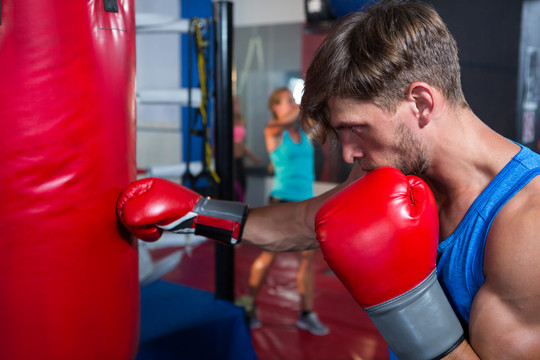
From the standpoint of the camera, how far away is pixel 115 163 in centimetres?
109

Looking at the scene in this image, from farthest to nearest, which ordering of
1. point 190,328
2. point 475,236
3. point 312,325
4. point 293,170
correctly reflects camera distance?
point 293,170 < point 312,325 < point 190,328 < point 475,236

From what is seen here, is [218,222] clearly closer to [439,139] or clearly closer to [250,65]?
[439,139]

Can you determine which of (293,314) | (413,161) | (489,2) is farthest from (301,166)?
(413,161)

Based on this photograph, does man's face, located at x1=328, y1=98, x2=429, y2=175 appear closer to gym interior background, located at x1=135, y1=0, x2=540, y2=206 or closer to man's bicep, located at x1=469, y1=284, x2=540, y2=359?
man's bicep, located at x1=469, y1=284, x2=540, y2=359

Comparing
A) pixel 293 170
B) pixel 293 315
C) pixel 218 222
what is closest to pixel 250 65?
pixel 293 170

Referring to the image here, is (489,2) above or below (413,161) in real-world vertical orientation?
above

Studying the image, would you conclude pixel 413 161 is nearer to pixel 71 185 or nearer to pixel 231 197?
pixel 71 185

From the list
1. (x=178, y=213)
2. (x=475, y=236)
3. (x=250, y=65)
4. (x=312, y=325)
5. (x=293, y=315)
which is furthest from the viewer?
(x=250, y=65)

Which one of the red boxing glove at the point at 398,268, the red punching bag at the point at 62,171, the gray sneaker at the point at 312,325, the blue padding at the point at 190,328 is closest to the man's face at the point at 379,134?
the red boxing glove at the point at 398,268

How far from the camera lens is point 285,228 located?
55.8 inches

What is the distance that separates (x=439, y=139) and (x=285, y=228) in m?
0.55

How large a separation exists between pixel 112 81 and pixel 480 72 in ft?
7.51

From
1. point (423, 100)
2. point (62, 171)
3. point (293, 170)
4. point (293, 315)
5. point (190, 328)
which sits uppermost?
point (423, 100)

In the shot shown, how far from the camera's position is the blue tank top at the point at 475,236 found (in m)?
0.94
